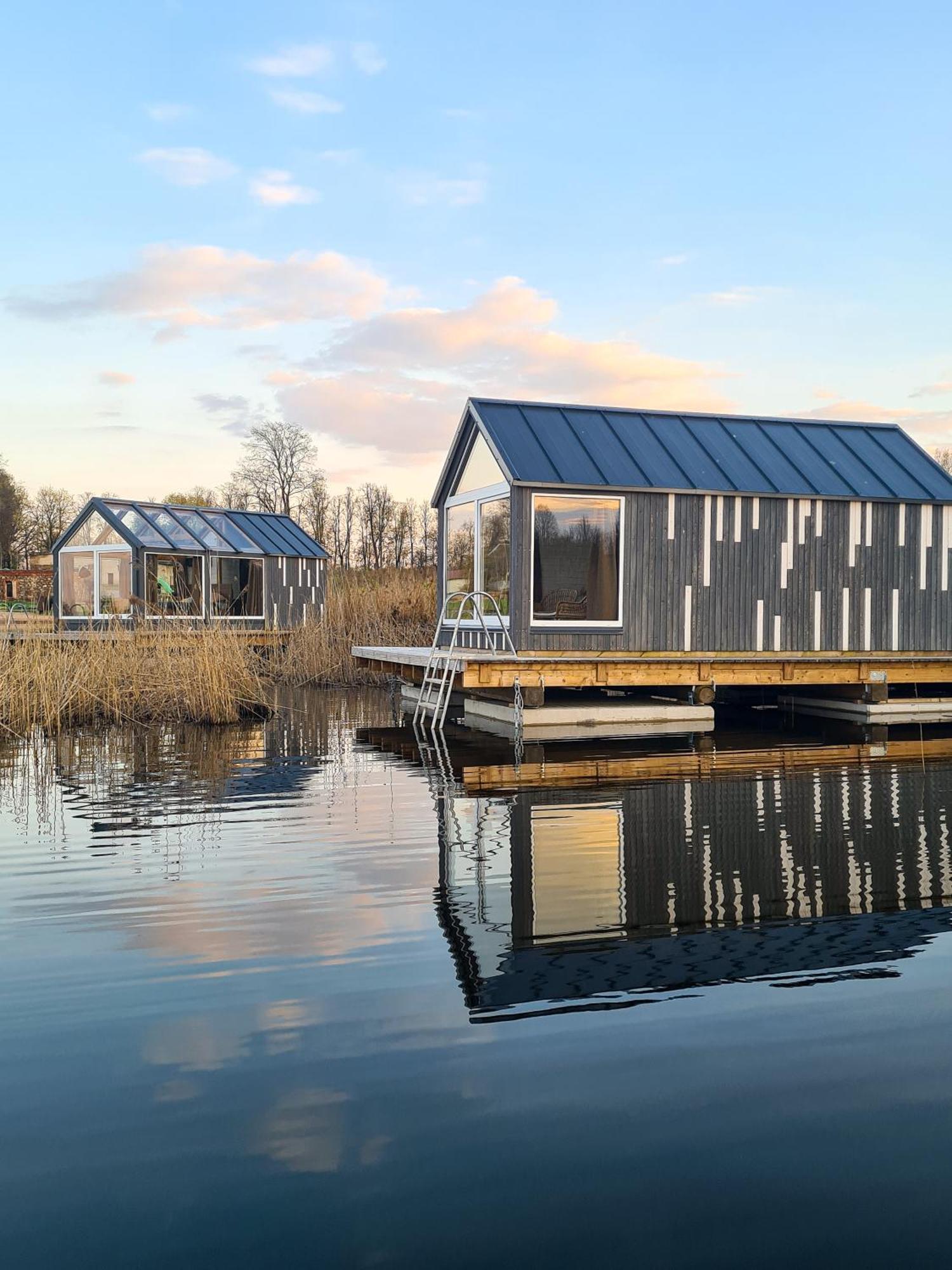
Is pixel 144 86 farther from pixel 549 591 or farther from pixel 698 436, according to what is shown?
pixel 698 436

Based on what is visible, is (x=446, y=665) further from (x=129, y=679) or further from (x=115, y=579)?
(x=115, y=579)

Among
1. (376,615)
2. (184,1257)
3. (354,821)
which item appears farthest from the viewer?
(376,615)

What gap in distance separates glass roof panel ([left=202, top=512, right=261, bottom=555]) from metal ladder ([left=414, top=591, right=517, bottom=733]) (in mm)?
13066

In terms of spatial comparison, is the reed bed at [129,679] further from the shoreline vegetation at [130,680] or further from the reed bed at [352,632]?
the reed bed at [352,632]

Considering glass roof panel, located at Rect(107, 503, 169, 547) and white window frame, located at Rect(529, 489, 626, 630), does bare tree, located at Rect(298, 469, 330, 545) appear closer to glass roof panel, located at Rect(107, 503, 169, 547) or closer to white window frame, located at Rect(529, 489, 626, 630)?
glass roof panel, located at Rect(107, 503, 169, 547)

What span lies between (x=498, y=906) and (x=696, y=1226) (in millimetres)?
2664

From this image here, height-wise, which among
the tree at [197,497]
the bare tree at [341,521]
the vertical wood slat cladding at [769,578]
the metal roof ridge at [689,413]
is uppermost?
the tree at [197,497]

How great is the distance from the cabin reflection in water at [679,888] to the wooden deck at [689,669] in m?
4.34

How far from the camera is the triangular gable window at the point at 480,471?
558 inches

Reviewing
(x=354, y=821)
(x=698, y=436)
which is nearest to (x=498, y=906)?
(x=354, y=821)

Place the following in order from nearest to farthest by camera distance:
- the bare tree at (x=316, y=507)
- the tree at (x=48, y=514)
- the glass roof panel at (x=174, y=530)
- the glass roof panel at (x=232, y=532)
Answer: the glass roof panel at (x=174, y=530) → the glass roof panel at (x=232, y=532) → the bare tree at (x=316, y=507) → the tree at (x=48, y=514)

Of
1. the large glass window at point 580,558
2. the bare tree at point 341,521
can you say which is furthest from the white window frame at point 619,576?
the bare tree at point 341,521

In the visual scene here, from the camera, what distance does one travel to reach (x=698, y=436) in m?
14.9

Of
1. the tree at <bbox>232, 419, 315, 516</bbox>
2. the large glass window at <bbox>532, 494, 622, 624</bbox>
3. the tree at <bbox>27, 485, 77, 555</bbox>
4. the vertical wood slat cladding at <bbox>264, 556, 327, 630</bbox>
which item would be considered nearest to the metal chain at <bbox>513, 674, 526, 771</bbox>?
the large glass window at <bbox>532, 494, 622, 624</bbox>
